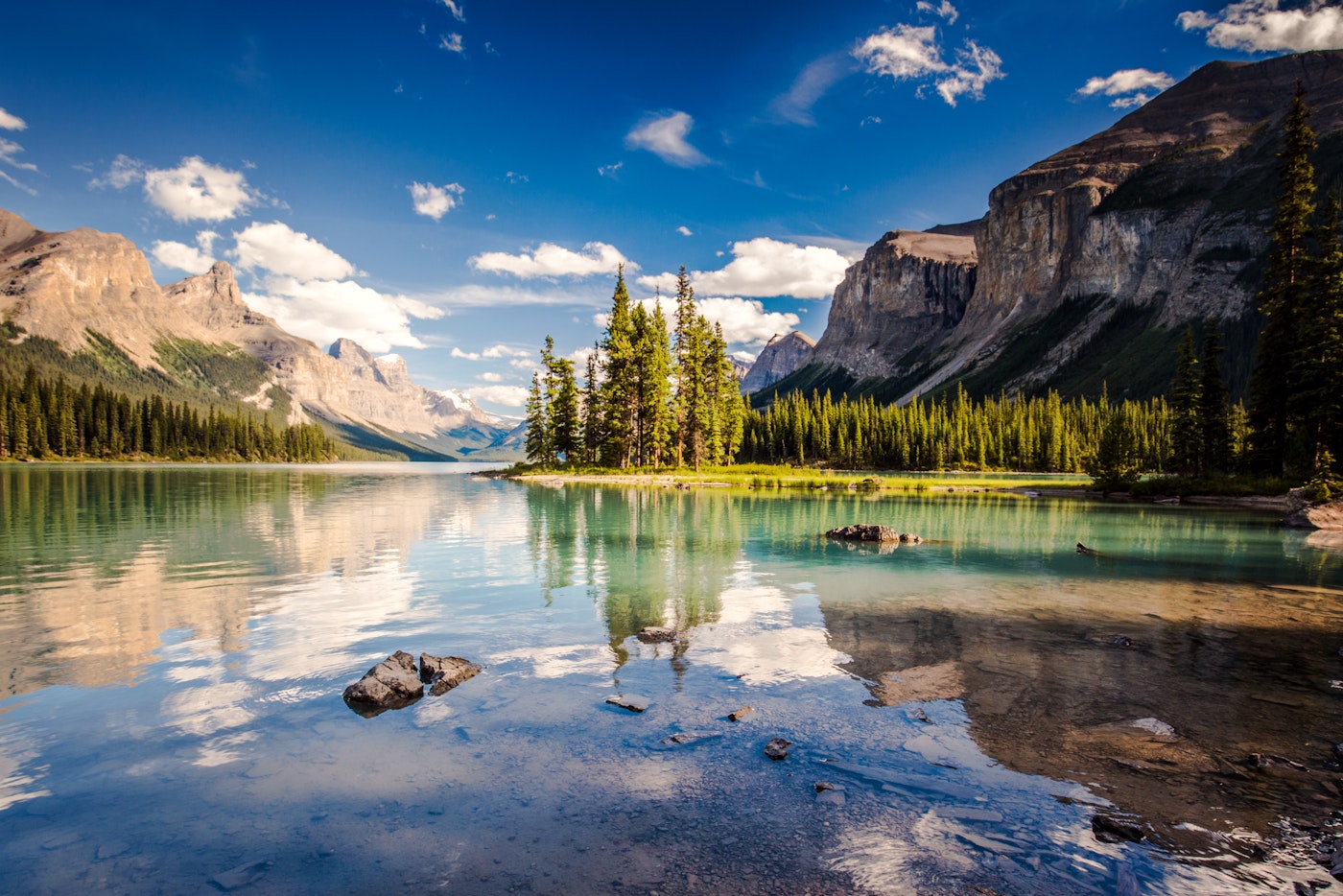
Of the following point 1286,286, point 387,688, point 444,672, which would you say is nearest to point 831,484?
point 1286,286

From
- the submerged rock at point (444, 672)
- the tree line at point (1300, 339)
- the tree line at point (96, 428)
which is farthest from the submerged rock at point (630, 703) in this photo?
the tree line at point (96, 428)

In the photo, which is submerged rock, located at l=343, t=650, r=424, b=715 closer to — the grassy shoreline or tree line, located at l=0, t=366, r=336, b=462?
the grassy shoreline

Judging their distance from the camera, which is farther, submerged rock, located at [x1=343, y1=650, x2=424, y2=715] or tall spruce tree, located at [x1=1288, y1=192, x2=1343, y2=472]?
tall spruce tree, located at [x1=1288, y1=192, x2=1343, y2=472]

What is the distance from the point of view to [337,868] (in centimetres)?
675

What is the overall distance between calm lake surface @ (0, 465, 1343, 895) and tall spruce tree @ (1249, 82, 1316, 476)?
132ft

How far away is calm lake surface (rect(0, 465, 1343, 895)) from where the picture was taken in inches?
270

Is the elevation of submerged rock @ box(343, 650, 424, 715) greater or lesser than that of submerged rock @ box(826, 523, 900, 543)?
greater

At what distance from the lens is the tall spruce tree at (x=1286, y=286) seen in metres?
51.7

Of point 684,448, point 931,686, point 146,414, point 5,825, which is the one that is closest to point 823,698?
point 931,686

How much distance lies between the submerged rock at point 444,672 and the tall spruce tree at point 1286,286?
6426cm

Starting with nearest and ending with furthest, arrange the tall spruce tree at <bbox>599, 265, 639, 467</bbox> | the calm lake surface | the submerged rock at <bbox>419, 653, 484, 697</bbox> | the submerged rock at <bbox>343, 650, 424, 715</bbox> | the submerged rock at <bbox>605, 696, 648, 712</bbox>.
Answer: the calm lake surface
the submerged rock at <bbox>605, 696, 648, 712</bbox>
the submerged rock at <bbox>343, 650, 424, 715</bbox>
the submerged rock at <bbox>419, 653, 484, 697</bbox>
the tall spruce tree at <bbox>599, 265, 639, 467</bbox>

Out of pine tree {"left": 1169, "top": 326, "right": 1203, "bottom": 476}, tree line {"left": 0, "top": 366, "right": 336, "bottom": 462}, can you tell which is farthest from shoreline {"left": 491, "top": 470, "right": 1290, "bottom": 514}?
tree line {"left": 0, "top": 366, "right": 336, "bottom": 462}

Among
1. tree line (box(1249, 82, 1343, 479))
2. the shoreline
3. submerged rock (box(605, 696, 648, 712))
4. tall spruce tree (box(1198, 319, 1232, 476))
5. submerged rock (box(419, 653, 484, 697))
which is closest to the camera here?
submerged rock (box(605, 696, 648, 712))

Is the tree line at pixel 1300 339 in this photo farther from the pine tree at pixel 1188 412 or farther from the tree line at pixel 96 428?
the tree line at pixel 96 428
